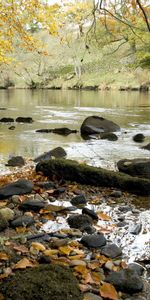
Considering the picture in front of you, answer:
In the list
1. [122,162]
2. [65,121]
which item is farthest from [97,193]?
[65,121]

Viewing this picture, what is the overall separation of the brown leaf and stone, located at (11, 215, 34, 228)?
6.00 ft

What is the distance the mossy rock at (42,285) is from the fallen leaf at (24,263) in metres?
0.25

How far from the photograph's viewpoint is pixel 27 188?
6.90m

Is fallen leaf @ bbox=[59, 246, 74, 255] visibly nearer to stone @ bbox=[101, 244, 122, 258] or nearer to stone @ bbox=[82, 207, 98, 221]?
stone @ bbox=[101, 244, 122, 258]

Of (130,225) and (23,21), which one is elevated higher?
(23,21)

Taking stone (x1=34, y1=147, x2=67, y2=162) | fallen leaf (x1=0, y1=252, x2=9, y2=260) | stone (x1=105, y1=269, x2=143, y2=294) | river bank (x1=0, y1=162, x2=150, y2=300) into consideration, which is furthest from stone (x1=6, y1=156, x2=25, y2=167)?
stone (x1=105, y1=269, x2=143, y2=294)

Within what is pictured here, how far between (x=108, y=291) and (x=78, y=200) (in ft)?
9.34

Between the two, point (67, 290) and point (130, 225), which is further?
point (130, 225)

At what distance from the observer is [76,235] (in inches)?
201

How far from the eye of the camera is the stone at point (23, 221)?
536cm

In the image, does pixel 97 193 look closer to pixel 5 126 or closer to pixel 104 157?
pixel 104 157

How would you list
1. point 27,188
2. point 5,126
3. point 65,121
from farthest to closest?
1. point 65,121
2. point 5,126
3. point 27,188

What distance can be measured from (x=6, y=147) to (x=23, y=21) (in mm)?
4916

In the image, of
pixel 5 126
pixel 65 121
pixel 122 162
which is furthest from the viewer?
pixel 65 121
